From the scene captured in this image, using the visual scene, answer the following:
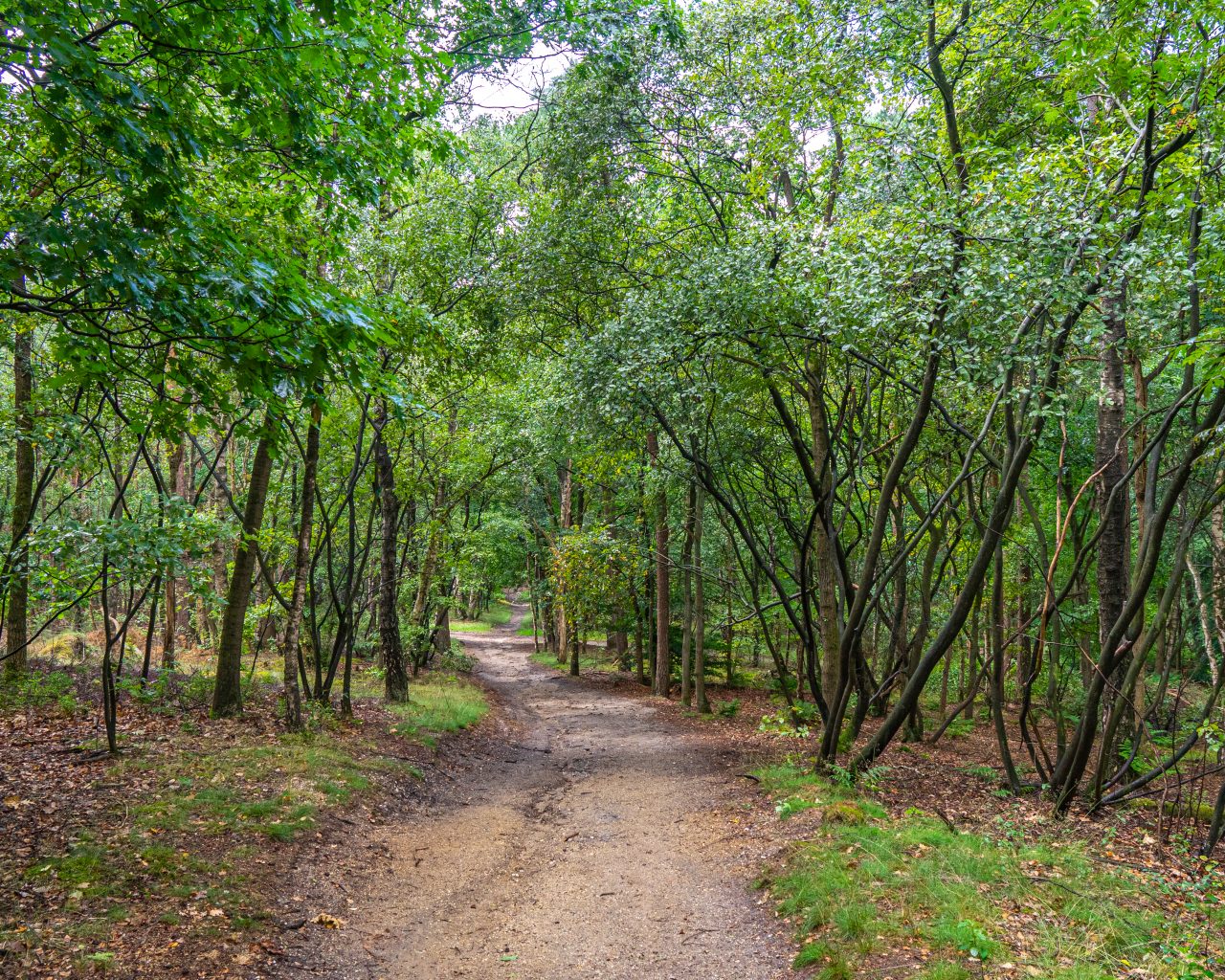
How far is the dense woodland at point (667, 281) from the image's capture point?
4422mm

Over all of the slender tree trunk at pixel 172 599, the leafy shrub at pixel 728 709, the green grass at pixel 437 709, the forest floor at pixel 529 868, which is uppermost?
the slender tree trunk at pixel 172 599

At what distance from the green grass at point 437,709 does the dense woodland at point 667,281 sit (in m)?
1.53

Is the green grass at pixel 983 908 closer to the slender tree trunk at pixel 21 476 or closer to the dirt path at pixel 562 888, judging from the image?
the dirt path at pixel 562 888

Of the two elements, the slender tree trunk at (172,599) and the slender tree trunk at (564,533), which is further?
the slender tree trunk at (564,533)

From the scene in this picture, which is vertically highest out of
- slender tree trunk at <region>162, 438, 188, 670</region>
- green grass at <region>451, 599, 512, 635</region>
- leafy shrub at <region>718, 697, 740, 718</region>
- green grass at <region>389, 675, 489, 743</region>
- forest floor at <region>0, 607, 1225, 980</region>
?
slender tree trunk at <region>162, 438, 188, 670</region>

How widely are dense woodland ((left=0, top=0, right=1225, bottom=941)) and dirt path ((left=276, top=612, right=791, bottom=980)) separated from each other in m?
2.73

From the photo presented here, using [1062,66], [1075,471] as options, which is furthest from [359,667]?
[1062,66]

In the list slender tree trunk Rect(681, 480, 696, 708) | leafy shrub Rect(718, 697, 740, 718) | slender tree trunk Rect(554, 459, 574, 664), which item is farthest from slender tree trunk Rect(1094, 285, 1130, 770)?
slender tree trunk Rect(554, 459, 574, 664)

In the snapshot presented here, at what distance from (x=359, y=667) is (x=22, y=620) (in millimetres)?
12128

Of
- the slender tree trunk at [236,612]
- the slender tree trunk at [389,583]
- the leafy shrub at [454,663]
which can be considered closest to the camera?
the slender tree trunk at [236,612]

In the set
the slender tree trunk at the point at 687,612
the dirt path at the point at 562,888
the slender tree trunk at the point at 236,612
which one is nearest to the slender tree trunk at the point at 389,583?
the slender tree trunk at the point at 236,612

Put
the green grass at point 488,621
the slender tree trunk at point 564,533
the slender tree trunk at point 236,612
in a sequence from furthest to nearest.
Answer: the green grass at point 488,621
the slender tree trunk at point 564,533
the slender tree trunk at point 236,612

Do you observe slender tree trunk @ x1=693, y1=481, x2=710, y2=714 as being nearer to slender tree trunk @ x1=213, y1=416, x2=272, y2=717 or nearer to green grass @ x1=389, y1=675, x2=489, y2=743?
green grass @ x1=389, y1=675, x2=489, y2=743

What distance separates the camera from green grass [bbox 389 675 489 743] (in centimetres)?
1220
